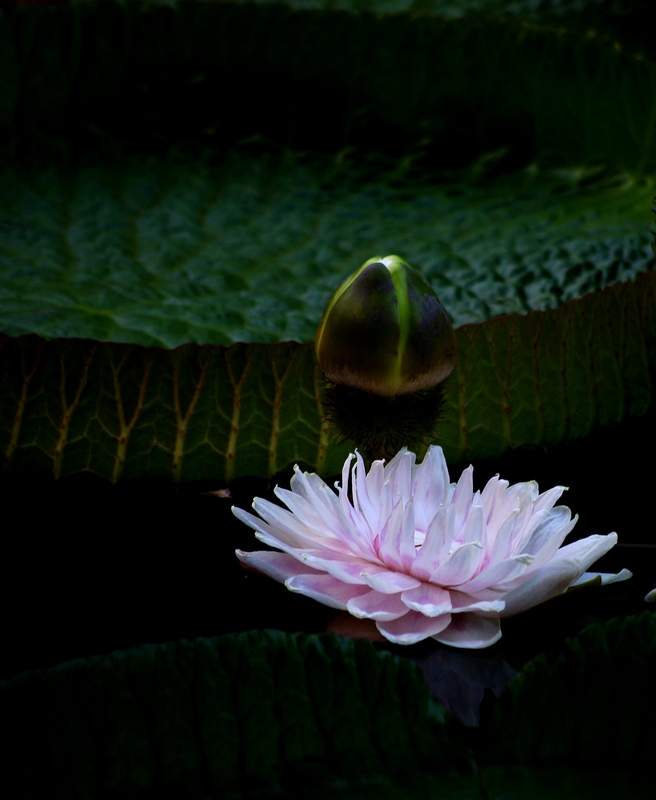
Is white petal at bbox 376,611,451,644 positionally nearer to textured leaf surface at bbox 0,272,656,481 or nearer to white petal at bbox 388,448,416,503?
white petal at bbox 388,448,416,503

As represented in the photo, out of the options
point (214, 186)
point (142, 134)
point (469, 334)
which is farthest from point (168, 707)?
point (142, 134)

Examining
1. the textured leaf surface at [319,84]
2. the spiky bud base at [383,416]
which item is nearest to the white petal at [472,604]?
the spiky bud base at [383,416]

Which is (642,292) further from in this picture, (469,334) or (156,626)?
(156,626)

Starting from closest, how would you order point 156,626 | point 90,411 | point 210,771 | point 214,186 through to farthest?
point 210,771 < point 156,626 < point 90,411 < point 214,186

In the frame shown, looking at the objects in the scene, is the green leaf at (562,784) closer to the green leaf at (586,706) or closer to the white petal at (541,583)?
the green leaf at (586,706)

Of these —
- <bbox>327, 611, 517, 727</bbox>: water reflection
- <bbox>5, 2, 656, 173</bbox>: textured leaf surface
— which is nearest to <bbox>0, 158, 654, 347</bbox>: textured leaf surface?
<bbox>5, 2, 656, 173</bbox>: textured leaf surface

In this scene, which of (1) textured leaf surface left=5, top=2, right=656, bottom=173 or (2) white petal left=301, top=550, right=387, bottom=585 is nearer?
(2) white petal left=301, top=550, right=387, bottom=585

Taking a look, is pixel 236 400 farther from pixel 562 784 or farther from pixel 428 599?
pixel 562 784
